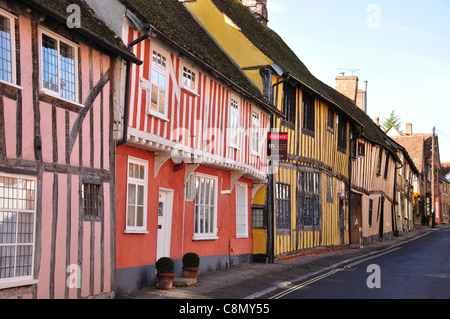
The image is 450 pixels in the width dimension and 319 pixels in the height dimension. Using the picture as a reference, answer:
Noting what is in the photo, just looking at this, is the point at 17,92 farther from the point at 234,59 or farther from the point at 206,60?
the point at 234,59

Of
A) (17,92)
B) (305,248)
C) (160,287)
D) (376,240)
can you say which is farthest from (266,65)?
(376,240)

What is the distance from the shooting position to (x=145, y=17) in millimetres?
11297

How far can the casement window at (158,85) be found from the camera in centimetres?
1193

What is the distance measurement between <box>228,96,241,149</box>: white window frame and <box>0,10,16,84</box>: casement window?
8.41 metres

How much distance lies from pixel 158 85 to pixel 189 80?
172 cm

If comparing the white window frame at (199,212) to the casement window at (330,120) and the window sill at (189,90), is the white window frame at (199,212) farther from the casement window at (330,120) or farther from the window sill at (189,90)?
the casement window at (330,120)

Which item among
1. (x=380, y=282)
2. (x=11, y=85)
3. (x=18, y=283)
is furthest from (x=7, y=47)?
(x=380, y=282)

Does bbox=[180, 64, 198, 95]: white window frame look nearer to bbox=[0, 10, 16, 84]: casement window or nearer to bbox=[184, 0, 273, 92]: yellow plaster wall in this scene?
bbox=[0, 10, 16, 84]: casement window

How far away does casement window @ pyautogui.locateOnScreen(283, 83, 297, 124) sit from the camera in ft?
67.2

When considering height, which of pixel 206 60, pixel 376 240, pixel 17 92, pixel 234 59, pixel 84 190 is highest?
pixel 234 59

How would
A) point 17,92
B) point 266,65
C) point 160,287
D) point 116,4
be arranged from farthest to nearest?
1. point 266,65
2. point 160,287
3. point 116,4
4. point 17,92

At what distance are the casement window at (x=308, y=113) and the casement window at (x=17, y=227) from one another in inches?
589
